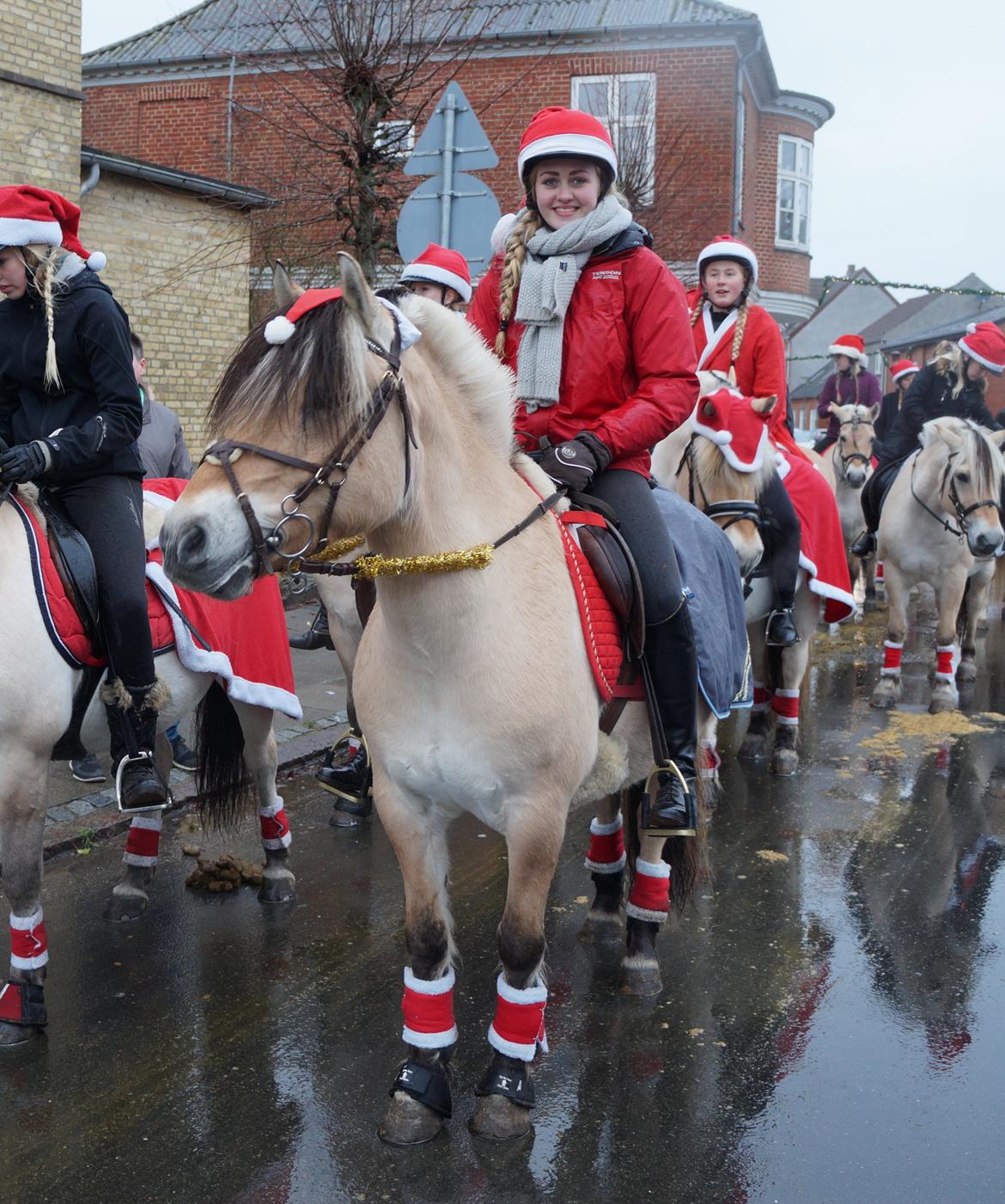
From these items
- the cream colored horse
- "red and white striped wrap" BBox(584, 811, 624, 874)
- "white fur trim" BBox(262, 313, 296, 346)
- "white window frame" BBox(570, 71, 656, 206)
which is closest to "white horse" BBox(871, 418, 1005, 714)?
"red and white striped wrap" BBox(584, 811, 624, 874)

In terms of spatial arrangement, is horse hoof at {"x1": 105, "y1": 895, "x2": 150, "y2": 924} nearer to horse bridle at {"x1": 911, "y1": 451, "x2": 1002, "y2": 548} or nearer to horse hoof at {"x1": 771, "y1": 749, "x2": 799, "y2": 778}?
horse hoof at {"x1": 771, "y1": 749, "x2": 799, "y2": 778}

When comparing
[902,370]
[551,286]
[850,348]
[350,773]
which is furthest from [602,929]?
[902,370]

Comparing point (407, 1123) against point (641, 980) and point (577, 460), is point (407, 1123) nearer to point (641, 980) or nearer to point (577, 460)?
point (641, 980)

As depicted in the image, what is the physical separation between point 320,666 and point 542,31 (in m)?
16.6

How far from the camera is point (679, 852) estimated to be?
14.7ft

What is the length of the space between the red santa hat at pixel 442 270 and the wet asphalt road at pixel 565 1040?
9.95 feet

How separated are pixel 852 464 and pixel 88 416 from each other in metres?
9.79

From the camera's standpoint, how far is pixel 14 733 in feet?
12.1

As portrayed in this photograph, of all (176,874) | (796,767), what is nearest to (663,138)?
(796,767)

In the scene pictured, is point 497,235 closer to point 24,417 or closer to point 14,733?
point 24,417

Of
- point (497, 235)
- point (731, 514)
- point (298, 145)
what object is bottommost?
point (731, 514)

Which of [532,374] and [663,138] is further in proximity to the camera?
[663,138]

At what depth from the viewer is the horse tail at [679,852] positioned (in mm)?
4426

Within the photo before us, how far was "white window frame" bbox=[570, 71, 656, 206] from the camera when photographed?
1900cm
